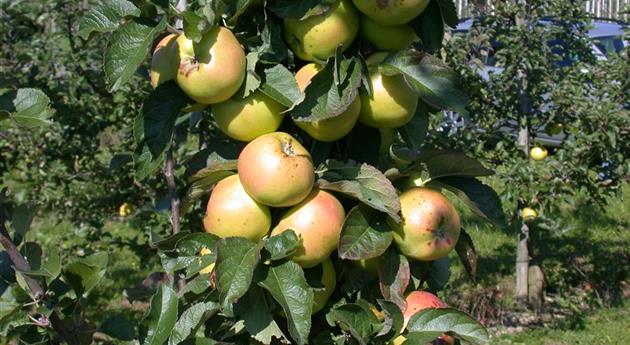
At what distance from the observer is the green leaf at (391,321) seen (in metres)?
0.96

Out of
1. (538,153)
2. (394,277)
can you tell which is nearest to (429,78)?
(394,277)

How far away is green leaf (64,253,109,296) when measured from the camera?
1106 mm

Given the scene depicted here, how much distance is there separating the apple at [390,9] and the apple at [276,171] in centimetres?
20

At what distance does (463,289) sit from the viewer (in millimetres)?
3816

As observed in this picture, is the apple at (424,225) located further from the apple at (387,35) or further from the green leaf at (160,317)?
the green leaf at (160,317)

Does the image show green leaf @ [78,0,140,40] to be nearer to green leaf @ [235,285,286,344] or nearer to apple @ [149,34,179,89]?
apple @ [149,34,179,89]

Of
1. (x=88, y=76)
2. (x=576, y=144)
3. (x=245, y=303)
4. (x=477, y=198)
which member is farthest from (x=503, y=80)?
(x=245, y=303)

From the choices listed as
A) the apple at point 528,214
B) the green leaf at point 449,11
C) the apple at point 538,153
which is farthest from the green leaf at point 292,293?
the apple at point 538,153

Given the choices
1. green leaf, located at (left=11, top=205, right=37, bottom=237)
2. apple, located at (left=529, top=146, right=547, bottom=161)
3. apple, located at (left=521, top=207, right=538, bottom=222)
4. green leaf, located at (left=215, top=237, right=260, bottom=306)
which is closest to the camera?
green leaf, located at (left=215, top=237, right=260, bottom=306)

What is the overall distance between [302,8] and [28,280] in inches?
22.8

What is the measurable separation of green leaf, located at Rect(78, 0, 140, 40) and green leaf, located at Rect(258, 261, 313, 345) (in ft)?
1.23

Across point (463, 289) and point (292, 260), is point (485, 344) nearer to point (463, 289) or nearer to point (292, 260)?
point (292, 260)

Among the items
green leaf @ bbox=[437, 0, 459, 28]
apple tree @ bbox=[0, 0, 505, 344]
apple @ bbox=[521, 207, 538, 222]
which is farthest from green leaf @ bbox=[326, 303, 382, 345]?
apple @ bbox=[521, 207, 538, 222]

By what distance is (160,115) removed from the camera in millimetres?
969
